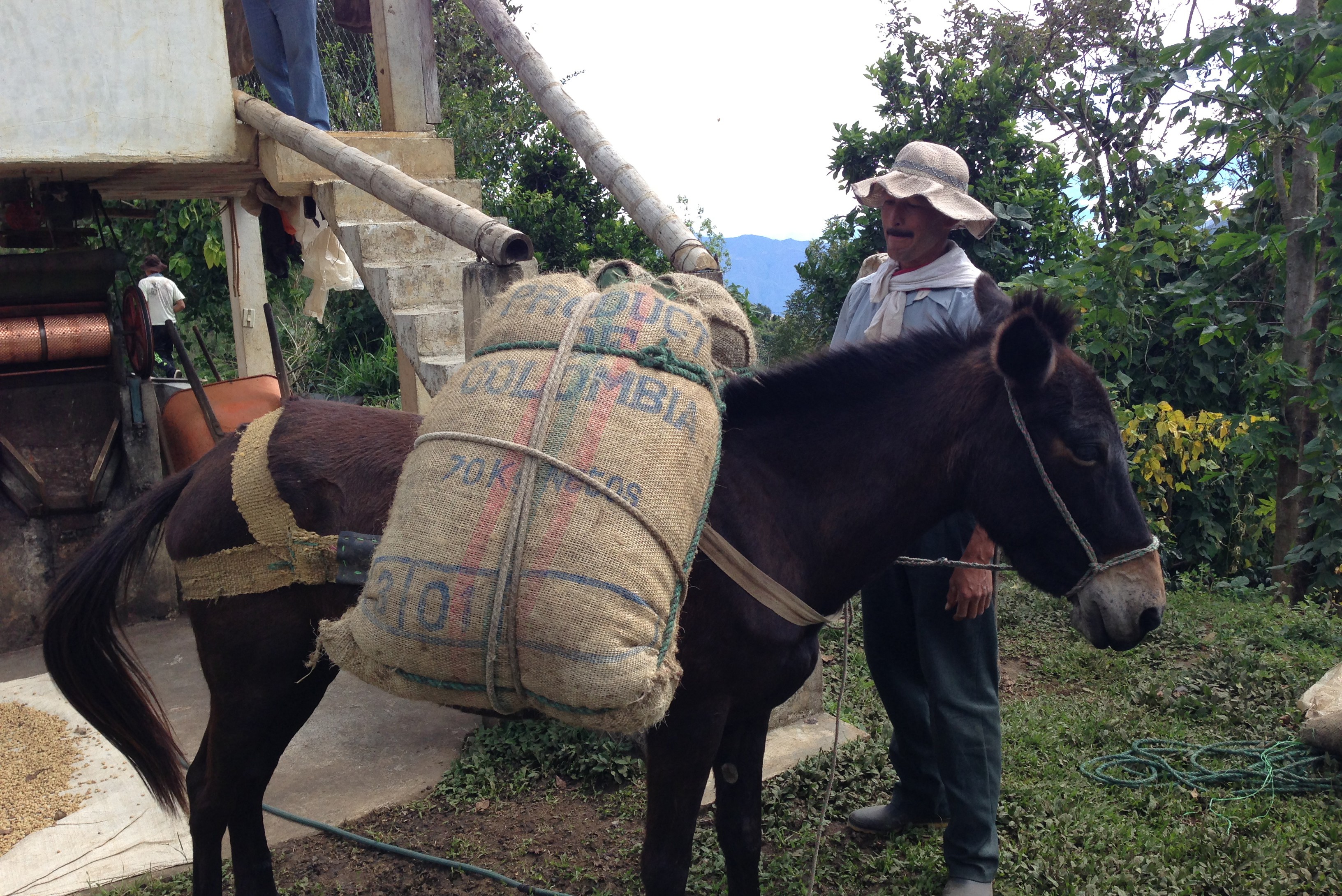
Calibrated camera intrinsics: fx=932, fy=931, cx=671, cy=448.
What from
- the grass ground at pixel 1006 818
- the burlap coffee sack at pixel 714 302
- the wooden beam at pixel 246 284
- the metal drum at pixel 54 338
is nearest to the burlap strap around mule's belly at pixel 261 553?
the burlap coffee sack at pixel 714 302

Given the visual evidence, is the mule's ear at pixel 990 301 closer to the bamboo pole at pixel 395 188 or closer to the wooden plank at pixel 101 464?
the bamboo pole at pixel 395 188

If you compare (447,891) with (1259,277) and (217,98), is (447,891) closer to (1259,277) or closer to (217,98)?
(217,98)

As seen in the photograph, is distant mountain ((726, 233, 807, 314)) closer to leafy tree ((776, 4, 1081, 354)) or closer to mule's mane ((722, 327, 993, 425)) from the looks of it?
leafy tree ((776, 4, 1081, 354))

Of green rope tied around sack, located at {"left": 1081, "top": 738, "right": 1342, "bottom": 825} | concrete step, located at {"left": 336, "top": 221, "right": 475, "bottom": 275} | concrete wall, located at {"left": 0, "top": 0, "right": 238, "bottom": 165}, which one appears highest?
concrete wall, located at {"left": 0, "top": 0, "right": 238, "bottom": 165}

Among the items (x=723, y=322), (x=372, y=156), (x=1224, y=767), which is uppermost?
(x=372, y=156)

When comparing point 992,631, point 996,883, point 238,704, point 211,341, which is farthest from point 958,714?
point 211,341

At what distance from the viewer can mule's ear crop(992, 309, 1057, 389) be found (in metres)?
2.24

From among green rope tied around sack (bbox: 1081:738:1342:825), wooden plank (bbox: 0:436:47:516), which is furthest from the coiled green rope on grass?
wooden plank (bbox: 0:436:47:516)

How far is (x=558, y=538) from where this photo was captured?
195 centimetres

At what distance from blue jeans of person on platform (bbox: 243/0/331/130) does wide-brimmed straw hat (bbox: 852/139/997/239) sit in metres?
3.90

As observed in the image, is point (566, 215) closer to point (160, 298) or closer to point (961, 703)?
point (160, 298)

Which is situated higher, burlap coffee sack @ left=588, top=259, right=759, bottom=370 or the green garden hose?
burlap coffee sack @ left=588, top=259, right=759, bottom=370

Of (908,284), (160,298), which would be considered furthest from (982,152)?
(160,298)

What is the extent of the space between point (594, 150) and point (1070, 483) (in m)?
2.48
